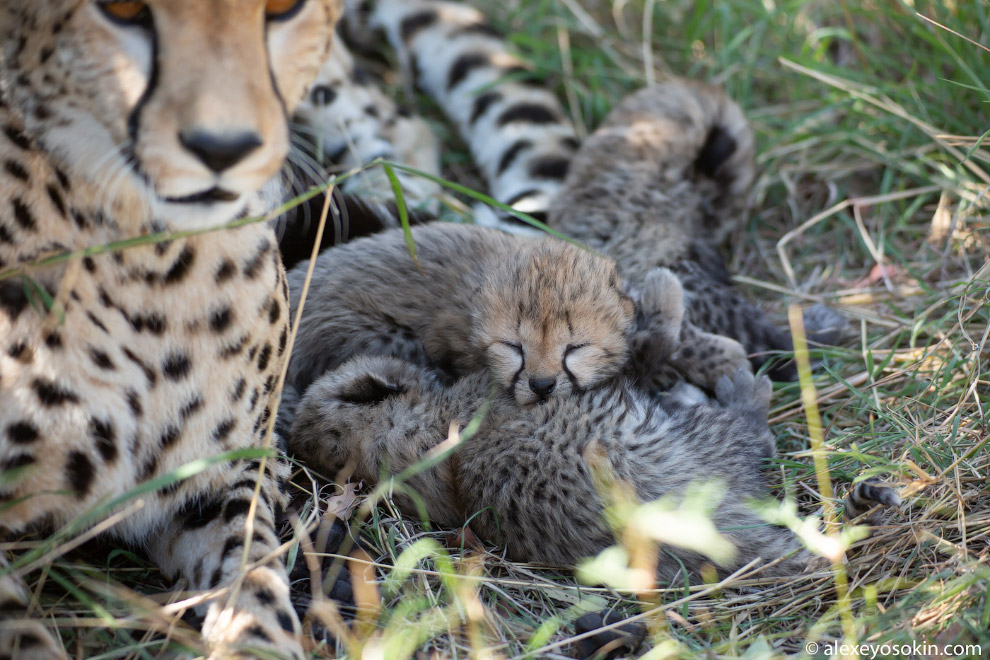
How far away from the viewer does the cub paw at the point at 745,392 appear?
2.32 metres

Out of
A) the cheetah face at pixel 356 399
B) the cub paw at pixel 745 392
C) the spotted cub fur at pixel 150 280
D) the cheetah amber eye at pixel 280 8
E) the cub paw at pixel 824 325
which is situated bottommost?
the cub paw at pixel 824 325

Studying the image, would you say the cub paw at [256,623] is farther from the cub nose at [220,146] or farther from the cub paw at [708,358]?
the cub paw at [708,358]

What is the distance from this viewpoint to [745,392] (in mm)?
2359

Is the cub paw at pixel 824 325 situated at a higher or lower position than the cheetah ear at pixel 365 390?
lower

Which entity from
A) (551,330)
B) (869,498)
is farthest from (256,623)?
(869,498)

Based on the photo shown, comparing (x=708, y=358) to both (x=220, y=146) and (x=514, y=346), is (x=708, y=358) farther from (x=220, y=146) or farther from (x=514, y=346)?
(x=220, y=146)

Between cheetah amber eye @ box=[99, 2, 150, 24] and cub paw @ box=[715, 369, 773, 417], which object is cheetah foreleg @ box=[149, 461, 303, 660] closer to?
cheetah amber eye @ box=[99, 2, 150, 24]

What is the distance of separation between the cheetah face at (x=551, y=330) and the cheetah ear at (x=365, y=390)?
25 cm

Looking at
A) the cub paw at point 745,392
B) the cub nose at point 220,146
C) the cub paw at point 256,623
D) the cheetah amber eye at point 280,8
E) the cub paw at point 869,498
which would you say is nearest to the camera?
the cub nose at point 220,146

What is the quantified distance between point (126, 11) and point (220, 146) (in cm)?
25

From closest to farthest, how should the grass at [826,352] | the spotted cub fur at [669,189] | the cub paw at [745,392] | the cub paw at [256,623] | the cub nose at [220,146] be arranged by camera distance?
the cub nose at [220,146] < the cub paw at [256,623] < the grass at [826,352] < the cub paw at [745,392] < the spotted cub fur at [669,189]

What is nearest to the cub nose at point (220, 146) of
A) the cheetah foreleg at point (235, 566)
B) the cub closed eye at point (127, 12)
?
the cub closed eye at point (127, 12)

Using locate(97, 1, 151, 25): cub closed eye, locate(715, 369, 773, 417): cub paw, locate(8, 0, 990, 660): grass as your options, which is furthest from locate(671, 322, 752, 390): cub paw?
locate(97, 1, 151, 25): cub closed eye

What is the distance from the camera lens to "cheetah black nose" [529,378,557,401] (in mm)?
2102
